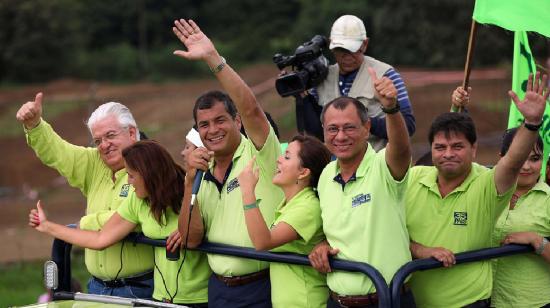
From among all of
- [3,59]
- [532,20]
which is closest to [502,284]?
[532,20]

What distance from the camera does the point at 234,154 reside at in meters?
5.36

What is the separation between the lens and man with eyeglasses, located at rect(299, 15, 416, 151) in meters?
6.73

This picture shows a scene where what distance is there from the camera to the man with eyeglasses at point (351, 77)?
6.73 metres

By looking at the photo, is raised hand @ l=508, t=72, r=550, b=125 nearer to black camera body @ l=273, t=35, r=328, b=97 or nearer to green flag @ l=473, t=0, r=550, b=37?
green flag @ l=473, t=0, r=550, b=37

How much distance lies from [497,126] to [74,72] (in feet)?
76.3

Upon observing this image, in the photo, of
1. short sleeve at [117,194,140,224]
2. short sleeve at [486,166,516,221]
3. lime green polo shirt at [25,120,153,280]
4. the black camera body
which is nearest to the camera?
short sleeve at [486,166,516,221]

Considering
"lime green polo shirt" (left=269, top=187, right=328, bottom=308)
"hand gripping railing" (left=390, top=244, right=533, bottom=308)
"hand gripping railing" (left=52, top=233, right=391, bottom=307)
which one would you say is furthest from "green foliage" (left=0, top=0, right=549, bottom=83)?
"lime green polo shirt" (left=269, top=187, right=328, bottom=308)

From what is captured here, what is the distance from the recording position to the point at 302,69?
6801mm

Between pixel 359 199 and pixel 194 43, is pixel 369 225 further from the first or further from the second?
pixel 194 43

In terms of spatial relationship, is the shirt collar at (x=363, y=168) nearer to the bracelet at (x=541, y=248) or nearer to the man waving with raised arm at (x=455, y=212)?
the man waving with raised arm at (x=455, y=212)

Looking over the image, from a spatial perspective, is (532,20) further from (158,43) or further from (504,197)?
(158,43)

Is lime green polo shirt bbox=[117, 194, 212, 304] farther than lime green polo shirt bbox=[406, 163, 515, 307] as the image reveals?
Yes

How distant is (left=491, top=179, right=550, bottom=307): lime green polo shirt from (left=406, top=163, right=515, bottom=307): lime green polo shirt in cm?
26

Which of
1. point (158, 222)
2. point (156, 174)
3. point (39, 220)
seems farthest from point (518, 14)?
point (39, 220)
